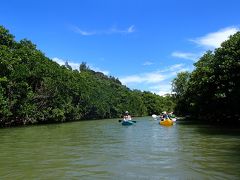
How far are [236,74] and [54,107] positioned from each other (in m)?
29.8

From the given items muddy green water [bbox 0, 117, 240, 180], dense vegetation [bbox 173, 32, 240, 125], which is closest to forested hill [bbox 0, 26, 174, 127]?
dense vegetation [bbox 173, 32, 240, 125]

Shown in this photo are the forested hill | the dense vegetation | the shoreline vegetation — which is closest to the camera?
the dense vegetation

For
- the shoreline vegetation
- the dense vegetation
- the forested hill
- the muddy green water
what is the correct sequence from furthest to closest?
the forested hill
the shoreline vegetation
the dense vegetation
the muddy green water

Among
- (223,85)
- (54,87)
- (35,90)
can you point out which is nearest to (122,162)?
(223,85)

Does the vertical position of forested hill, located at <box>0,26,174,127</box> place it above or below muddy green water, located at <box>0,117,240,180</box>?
above

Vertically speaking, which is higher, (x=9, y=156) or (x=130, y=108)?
(x=130, y=108)

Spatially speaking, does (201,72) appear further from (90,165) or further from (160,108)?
(160,108)

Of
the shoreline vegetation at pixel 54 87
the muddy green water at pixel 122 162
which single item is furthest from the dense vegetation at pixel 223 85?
the muddy green water at pixel 122 162

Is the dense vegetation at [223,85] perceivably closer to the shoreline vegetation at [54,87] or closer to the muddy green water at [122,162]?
the shoreline vegetation at [54,87]

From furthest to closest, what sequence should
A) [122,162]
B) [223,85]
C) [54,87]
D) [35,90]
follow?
[54,87], [35,90], [223,85], [122,162]

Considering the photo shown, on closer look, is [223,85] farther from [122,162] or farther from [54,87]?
[122,162]

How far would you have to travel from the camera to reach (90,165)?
14.6 metres

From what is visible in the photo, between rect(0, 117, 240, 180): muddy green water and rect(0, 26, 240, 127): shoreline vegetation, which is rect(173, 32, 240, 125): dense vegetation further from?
rect(0, 117, 240, 180): muddy green water

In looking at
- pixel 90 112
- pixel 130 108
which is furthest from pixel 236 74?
pixel 130 108
